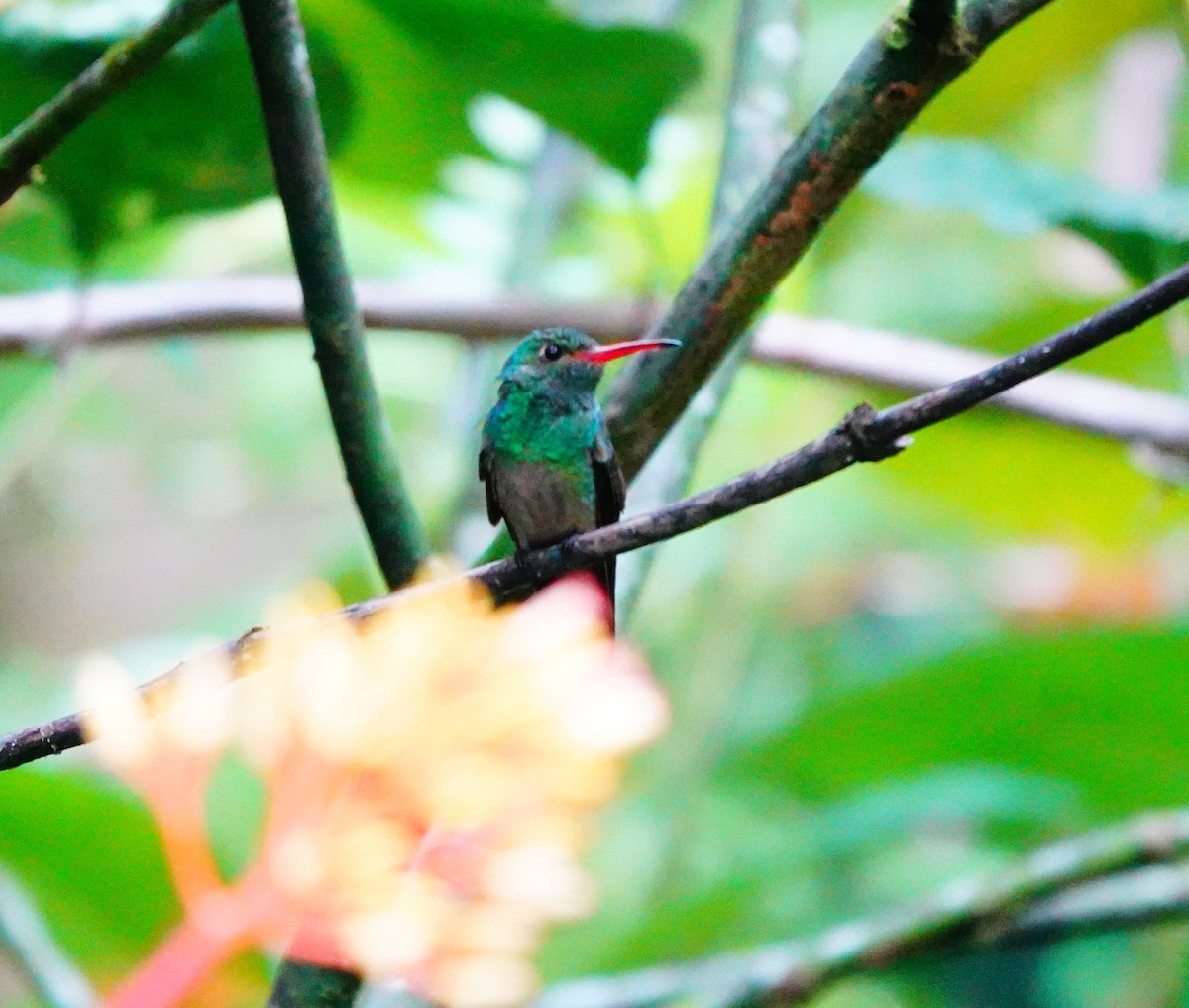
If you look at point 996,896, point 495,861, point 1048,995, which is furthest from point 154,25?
point 1048,995

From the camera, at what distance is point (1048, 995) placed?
8.68ft

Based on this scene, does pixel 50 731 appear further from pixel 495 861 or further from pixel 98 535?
pixel 98 535

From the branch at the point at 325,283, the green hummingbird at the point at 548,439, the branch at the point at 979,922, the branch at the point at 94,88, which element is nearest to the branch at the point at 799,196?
the branch at the point at 325,283

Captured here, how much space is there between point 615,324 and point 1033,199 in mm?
632

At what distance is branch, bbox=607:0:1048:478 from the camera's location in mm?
1100

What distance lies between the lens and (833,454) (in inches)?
35.1

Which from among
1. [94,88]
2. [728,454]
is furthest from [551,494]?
[728,454]

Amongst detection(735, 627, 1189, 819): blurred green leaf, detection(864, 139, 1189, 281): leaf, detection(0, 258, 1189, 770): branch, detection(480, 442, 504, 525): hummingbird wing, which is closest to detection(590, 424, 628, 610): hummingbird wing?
detection(480, 442, 504, 525): hummingbird wing

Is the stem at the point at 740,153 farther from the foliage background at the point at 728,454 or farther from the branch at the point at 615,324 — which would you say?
the branch at the point at 615,324

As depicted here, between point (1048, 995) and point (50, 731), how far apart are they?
2.21m

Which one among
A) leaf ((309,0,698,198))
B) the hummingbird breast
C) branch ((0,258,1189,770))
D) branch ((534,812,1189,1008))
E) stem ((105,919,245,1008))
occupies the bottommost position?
stem ((105,919,245,1008))

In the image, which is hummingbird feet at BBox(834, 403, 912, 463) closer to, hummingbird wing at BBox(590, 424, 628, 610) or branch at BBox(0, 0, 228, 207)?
hummingbird wing at BBox(590, 424, 628, 610)

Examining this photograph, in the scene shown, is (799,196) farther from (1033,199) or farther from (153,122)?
(153,122)

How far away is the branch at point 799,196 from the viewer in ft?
3.61
